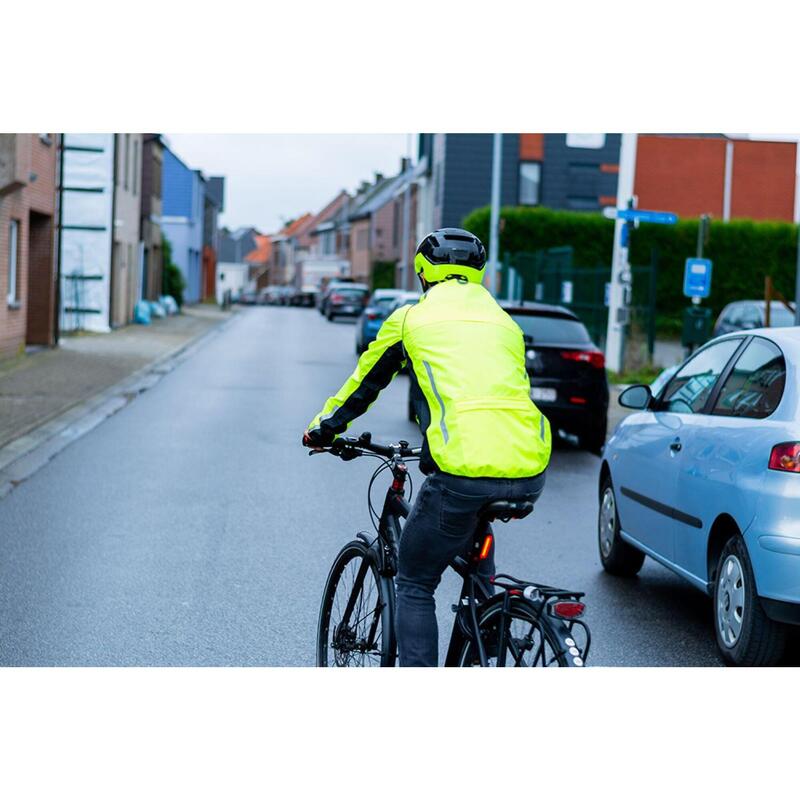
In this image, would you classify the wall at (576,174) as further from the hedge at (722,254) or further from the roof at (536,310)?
the roof at (536,310)

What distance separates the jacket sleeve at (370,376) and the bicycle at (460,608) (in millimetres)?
183

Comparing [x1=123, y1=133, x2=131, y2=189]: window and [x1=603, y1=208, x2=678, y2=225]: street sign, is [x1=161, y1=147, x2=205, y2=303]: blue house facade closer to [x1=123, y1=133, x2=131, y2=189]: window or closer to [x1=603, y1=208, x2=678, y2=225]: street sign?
[x1=123, y1=133, x2=131, y2=189]: window

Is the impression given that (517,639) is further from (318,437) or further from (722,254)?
(722,254)

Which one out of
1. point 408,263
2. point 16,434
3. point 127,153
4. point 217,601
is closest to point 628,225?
point 16,434

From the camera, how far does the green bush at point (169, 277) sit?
53.8m

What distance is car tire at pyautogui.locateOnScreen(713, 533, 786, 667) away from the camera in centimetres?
578

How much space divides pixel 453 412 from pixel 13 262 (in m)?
21.9

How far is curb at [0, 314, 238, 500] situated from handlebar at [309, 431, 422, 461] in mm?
6252

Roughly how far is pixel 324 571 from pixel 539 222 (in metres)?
33.5

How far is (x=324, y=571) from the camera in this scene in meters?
7.88

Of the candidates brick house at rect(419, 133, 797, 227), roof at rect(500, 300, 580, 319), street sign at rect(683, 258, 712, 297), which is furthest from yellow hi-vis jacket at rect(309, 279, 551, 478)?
brick house at rect(419, 133, 797, 227)

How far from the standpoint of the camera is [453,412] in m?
4.18

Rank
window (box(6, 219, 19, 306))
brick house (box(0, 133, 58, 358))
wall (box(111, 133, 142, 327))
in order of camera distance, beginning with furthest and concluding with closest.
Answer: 1. wall (box(111, 133, 142, 327))
2. window (box(6, 219, 19, 306))
3. brick house (box(0, 133, 58, 358))

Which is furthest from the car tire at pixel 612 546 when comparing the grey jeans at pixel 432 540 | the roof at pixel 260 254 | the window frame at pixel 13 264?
the roof at pixel 260 254
